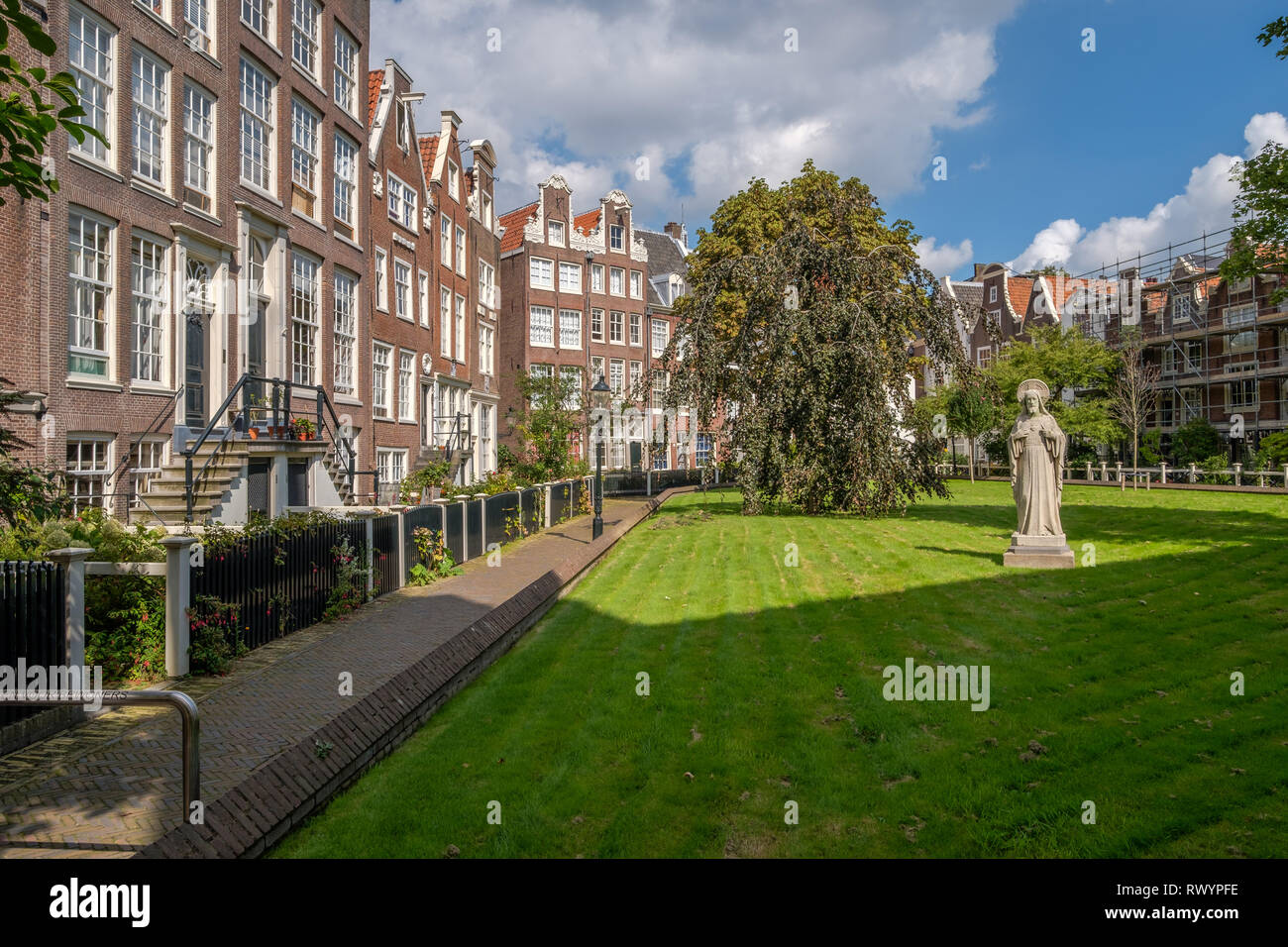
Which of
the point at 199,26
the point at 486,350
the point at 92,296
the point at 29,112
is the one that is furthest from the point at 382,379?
the point at 29,112

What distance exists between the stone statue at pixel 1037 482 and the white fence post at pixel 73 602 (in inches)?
494

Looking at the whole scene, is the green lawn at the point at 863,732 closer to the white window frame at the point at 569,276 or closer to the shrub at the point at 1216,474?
the shrub at the point at 1216,474

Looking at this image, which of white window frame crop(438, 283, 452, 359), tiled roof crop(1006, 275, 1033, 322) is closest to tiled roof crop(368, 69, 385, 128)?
white window frame crop(438, 283, 452, 359)

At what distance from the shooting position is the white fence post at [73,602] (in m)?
6.91

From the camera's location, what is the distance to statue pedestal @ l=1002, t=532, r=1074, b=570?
45.1 ft

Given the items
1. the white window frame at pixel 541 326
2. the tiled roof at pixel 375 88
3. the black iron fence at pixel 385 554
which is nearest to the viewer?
the black iron fence at pixel 385 554

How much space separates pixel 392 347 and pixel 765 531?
49.0 ft

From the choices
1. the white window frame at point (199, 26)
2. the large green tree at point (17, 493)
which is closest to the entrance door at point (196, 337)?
the white window frame at point (199, 26)

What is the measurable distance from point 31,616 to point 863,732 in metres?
6.64

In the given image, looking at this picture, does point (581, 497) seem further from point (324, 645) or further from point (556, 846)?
point (556, 846)

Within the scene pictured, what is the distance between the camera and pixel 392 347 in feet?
93.3

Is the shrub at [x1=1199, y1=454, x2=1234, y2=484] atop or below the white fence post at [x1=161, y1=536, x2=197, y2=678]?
atop

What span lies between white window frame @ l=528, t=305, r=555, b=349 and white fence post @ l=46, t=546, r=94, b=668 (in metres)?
42.8

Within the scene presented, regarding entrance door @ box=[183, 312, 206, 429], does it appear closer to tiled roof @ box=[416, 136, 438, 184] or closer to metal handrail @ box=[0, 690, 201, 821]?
metal handrail @ box=[0, 690, 201, 821]
